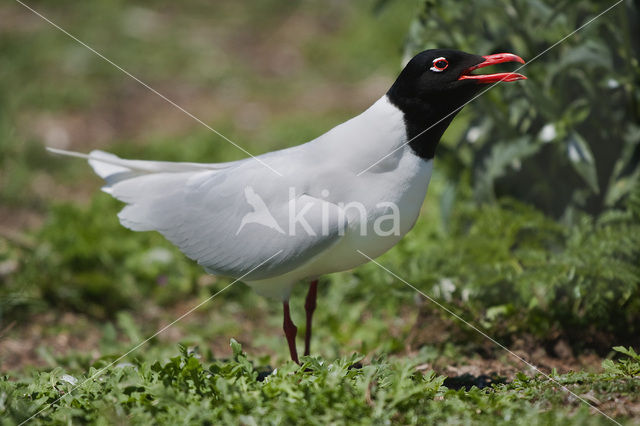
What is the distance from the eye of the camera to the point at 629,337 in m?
3.68

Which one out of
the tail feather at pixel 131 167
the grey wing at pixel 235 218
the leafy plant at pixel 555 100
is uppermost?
the leafy plant at pixel 555 100

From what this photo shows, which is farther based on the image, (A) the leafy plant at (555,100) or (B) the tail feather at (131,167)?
(A) the leafy plant at (555,100)

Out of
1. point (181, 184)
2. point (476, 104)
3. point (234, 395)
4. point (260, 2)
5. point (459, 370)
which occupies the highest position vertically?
point (260, 2)

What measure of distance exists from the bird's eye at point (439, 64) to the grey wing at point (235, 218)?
761 mm

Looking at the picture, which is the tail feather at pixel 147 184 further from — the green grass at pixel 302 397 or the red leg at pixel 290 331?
the green grass at pixel 302 397

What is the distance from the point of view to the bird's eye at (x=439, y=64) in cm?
304

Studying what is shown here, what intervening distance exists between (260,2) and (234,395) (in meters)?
10.0

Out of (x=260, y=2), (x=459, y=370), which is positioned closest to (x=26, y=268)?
(x=459, y=370)

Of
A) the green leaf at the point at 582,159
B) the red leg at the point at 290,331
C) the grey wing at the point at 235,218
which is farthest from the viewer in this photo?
the green leaf at the point at 582,159

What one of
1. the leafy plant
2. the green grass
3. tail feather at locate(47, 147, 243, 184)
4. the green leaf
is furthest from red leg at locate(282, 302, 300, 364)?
the green leaf

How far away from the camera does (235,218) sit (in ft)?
10.7

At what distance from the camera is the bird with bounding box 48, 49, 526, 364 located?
3.00m

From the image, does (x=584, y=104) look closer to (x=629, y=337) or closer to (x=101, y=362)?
(x=629, y=337)

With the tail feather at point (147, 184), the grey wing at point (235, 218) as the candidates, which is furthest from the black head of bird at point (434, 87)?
the tail feather at point (147, 184)
